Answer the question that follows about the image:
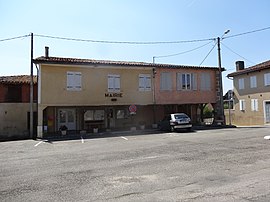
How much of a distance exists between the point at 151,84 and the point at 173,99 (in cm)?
253

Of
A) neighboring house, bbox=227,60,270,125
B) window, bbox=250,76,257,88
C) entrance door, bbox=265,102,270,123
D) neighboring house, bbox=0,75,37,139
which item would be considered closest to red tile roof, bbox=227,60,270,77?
neighboring house, bbox=227,60,270,125

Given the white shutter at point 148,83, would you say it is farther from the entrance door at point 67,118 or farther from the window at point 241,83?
the window at point 241,83

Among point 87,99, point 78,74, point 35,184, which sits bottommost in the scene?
point 35,184

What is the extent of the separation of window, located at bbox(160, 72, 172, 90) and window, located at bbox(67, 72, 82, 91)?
7427mm

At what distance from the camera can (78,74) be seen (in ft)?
71.7

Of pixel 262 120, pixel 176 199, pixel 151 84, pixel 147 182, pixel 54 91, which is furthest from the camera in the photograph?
pixel 262 120

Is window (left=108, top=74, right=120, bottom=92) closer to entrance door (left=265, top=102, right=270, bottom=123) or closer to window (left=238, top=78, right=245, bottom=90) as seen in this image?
entrance door (left=265, top=102, right=270, bottom=123)

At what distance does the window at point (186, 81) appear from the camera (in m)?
25.1

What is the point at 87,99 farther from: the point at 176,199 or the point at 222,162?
the point at 176,199

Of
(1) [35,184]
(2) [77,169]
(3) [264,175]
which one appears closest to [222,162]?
(3) [264,175]

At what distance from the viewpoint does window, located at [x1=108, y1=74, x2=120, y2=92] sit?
A: 22900 mm

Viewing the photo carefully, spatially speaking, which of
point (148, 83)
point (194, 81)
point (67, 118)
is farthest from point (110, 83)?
point (194, 81)

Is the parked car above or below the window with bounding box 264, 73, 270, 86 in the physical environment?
below

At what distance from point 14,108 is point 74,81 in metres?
7.06
